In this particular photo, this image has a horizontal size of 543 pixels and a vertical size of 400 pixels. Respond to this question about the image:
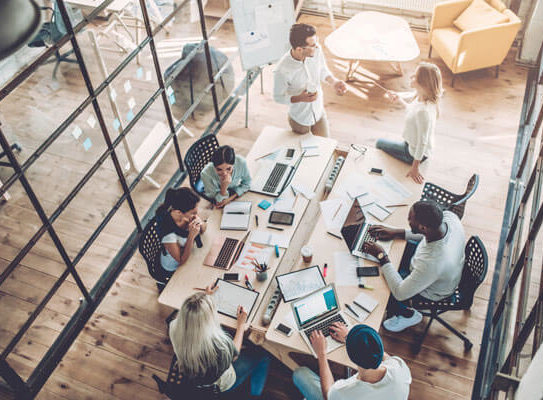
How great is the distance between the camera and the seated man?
3.28 meters

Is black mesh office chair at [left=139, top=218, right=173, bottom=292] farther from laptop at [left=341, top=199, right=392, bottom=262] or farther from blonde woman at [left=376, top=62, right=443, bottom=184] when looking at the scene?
blonde woman at [left=376, top=62, right=443, bottom=184]

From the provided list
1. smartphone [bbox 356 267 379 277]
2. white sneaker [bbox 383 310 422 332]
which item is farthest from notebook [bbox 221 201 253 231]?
white sneaker [bbox 383 310 422 332]

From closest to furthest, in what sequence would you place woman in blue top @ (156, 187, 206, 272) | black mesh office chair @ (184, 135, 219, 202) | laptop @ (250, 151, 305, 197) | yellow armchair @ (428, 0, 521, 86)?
1. woman in blue top @ (156, 187, 206, 272)
2. laptop @ (250, 151, 305, 197)
3. black mesh office chair @ (184, 135, 219, 202)
4. yellow armchair @ (428, 0, 521, 86)

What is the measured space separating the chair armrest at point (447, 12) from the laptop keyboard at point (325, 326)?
4787 mm

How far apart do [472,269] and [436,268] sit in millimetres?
432

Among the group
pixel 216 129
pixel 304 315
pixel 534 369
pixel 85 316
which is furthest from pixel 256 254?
pixel 216 129

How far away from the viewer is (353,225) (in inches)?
153

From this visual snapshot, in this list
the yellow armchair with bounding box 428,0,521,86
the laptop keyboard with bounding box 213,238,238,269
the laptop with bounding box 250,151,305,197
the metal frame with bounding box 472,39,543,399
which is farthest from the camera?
the yellow armchair with bounding box 428,0,521,86

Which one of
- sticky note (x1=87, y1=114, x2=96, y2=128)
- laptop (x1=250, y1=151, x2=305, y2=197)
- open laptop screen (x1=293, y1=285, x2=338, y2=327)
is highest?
sticky note (x1=87, y1=114, x2=96, y2=128)

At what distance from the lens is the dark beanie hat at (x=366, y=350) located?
270 cm

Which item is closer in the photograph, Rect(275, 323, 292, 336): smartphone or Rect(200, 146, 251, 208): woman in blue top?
Rect(275, 323, 292, 336): smartphone

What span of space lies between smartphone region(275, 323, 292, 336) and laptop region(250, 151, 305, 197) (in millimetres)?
1206

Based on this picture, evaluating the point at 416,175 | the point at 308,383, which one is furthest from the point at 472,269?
the point at 308,383

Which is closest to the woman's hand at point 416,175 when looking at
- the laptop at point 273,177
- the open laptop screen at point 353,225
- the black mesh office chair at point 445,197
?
the black mesh office chair at point 445,197
